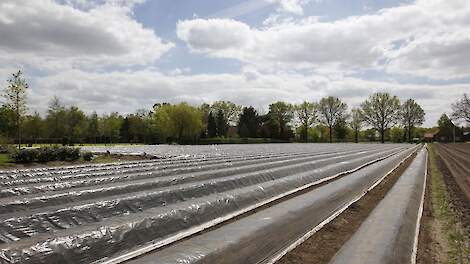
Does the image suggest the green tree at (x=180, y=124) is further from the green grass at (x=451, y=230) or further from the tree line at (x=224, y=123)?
the green grass at (x=451, y=230)

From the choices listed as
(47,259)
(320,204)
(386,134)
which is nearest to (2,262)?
(47,259)

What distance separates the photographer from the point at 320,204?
841 centimetres

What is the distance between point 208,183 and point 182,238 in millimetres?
3250

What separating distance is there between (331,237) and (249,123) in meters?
75.7

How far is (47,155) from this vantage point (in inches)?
804

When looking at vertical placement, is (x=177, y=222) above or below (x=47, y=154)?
below

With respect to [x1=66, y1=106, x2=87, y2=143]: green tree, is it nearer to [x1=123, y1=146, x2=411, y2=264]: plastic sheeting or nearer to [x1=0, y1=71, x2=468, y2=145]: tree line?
[x1=0, y1=71, x2=468, y2=145]: tree line

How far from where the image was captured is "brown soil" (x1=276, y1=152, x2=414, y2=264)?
219 inches

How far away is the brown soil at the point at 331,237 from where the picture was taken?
18.2ft

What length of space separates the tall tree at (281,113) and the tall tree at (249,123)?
140 inches

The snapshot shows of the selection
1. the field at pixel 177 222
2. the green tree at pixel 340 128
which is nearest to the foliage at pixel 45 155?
the field at pixel 177 222

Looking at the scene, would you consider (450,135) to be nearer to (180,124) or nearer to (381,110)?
(381,110)

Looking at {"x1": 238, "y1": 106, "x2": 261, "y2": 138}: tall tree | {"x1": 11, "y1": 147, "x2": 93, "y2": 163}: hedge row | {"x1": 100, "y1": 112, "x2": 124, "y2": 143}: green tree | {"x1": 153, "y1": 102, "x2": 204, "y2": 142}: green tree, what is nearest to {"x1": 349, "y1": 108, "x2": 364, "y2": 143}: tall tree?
{"x1": 238, "y1": 106, "x2": 261, "y2": 138}: tall tree

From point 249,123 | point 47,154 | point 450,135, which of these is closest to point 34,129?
point 249,123
